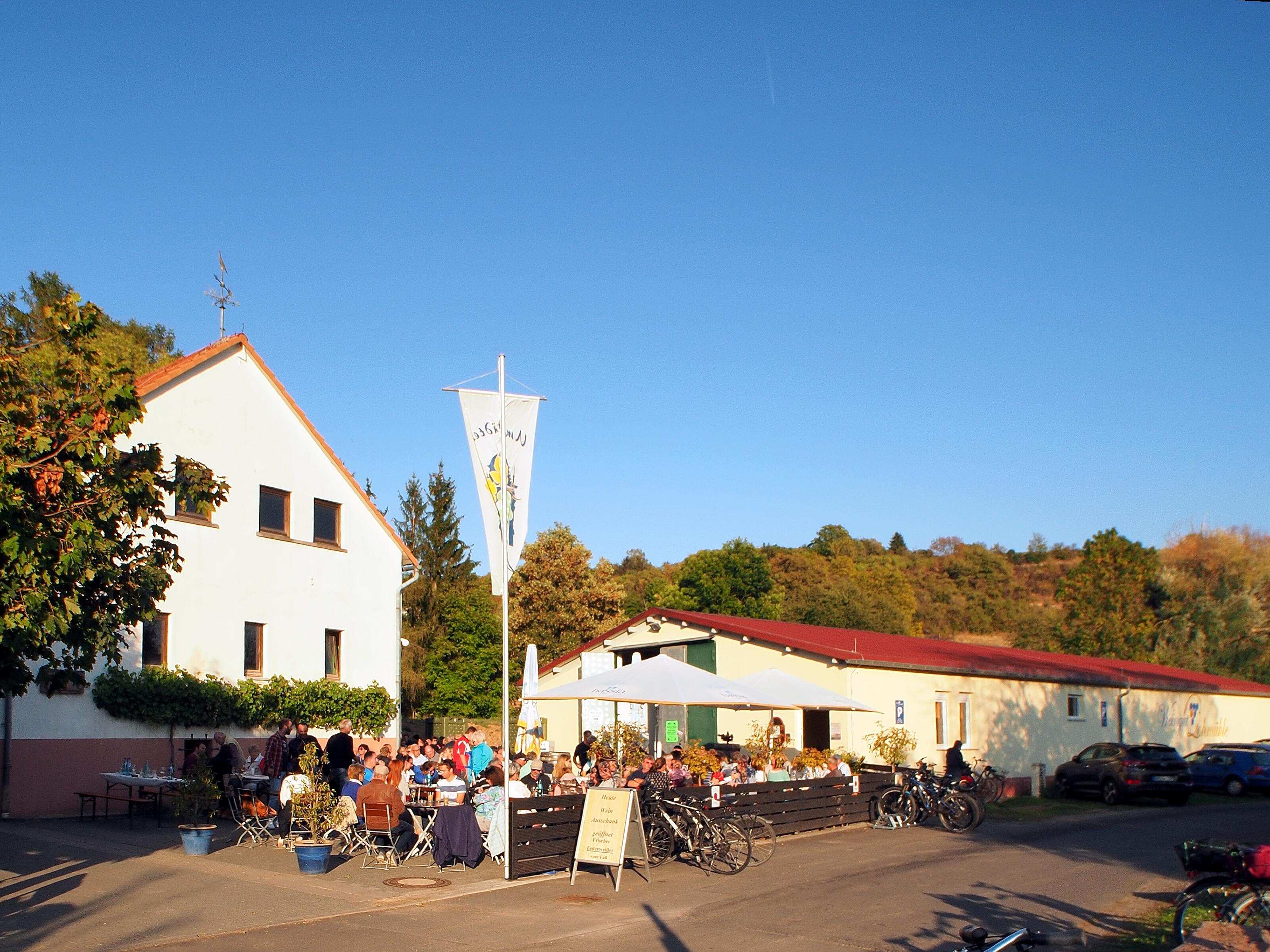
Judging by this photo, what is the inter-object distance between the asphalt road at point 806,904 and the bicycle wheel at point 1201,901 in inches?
51.0

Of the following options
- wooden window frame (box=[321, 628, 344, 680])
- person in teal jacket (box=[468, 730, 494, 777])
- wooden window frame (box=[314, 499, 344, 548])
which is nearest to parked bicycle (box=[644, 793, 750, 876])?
person in teal jacket (box=[468, 730, 494, 777])

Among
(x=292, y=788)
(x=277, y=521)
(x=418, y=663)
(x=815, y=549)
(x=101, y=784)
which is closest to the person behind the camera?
(x=292, y=788)

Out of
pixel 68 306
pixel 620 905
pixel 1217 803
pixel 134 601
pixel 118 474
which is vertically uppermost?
pixel 68 306

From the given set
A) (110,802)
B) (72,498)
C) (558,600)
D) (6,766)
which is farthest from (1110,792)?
(558,600)

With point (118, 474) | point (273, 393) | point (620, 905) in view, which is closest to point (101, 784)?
point (273, 393)

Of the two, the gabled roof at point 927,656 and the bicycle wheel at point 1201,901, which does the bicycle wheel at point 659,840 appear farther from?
the gabled roof at point 927,656

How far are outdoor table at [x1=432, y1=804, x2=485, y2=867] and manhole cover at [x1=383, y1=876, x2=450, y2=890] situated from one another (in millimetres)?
501

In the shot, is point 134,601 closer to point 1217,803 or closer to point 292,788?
point 292,788

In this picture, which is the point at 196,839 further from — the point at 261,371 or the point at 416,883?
the point at 261,371

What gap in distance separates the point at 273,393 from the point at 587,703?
12014 mm

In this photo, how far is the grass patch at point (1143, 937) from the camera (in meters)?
10.2

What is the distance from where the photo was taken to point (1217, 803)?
28.8 m

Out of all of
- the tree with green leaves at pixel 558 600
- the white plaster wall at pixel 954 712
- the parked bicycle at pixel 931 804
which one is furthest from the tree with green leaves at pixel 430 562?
the parked bicycle at pixel 931 804

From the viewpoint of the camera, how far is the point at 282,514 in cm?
2473
